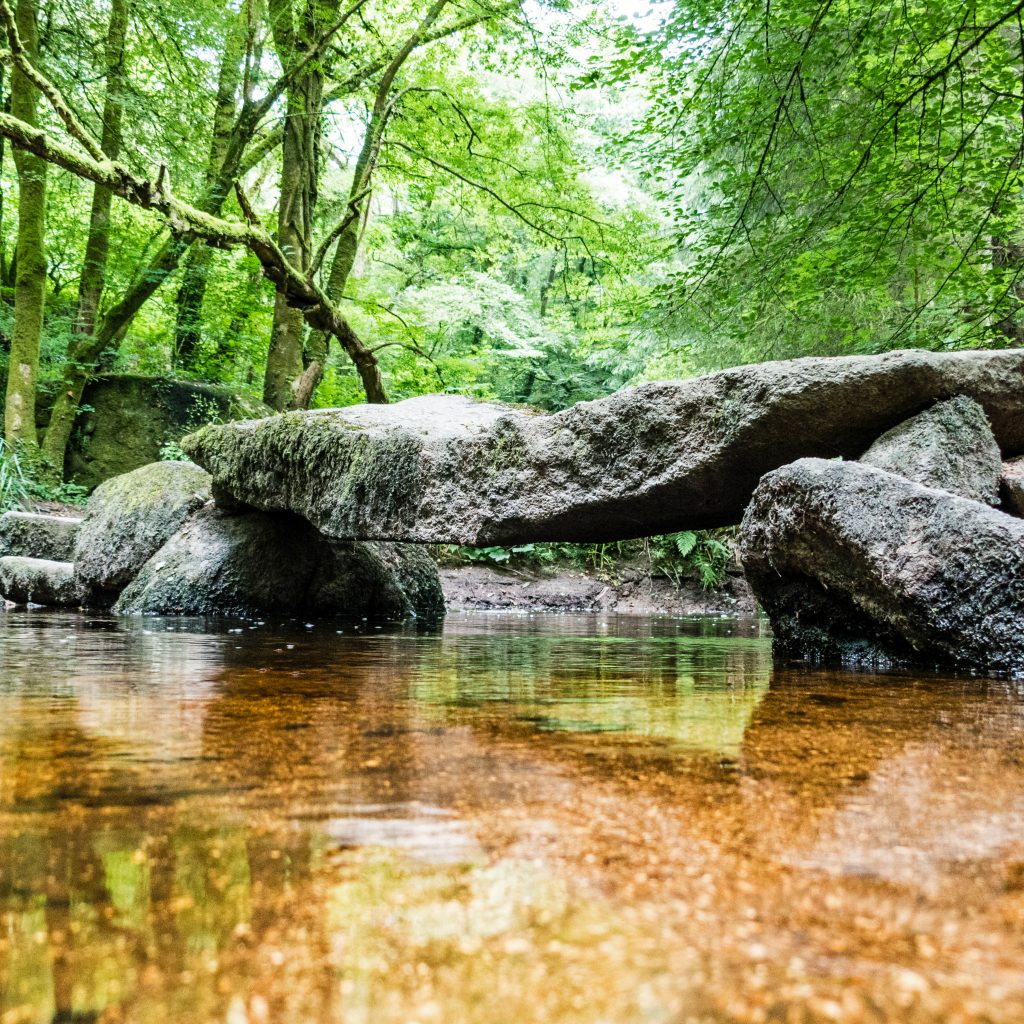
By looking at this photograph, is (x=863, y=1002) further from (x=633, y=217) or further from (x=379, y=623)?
(x=633, y=217)

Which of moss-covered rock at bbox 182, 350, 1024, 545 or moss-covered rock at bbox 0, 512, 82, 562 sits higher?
moss-covered rock at bbox 182, 350, 1024, 545

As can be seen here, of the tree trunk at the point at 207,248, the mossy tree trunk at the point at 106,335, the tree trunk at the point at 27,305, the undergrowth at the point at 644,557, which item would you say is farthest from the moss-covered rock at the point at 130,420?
the undergrowth at the point at 644,557

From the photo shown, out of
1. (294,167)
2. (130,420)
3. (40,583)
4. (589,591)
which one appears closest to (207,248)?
(130,420)

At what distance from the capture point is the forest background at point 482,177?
19.9 feet

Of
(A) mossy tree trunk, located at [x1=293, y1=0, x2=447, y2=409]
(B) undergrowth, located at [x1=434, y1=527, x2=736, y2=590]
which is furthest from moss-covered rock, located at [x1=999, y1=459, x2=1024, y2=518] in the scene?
(B) undergrowth, located at [x1=434, y1=527, x2=736, y2=590]

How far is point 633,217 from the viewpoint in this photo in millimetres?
10812

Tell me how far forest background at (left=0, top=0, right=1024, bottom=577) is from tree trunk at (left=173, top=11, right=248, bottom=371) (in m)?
0.05

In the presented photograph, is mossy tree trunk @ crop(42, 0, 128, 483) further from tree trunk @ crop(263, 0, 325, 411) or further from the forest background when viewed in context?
tree trunk @ crop(263, 0, 325, 411)

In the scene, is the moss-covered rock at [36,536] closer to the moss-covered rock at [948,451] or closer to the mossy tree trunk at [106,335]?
the mossy tree trunk at [106,335]

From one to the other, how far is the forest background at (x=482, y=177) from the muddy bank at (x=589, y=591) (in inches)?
35.5

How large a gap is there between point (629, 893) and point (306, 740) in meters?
0.89

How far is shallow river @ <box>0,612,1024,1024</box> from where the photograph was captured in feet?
1.88

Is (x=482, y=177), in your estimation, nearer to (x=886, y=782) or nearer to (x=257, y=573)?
(x=257, y=573)

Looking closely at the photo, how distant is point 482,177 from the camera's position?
11.3 meters
